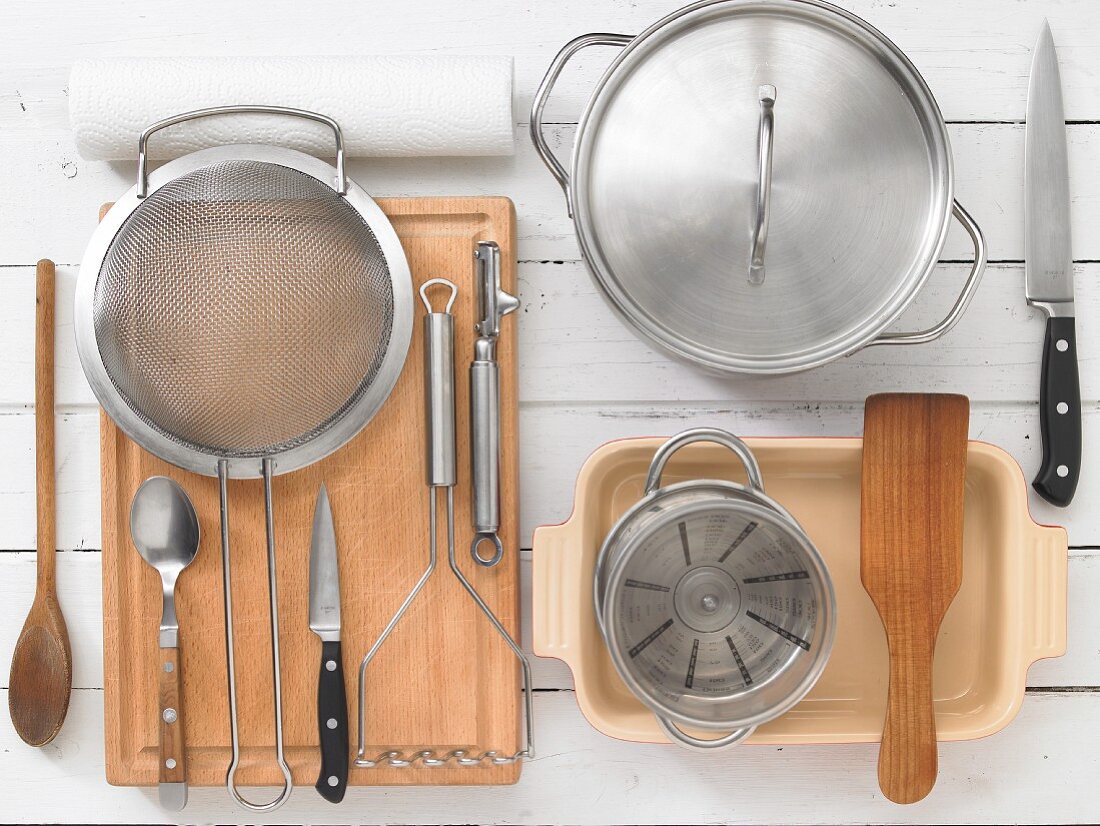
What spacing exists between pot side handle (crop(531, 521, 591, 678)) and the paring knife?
347 mm

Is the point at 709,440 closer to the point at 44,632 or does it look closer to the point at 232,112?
the point at 232,112

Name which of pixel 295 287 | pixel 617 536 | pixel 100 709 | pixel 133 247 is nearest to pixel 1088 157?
pixel 617 536

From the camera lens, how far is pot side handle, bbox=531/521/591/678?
1.80 ft

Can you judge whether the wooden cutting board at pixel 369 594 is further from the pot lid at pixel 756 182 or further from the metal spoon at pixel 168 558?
the pot lid at pixel 756 182

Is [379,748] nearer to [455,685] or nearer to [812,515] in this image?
[455,685]

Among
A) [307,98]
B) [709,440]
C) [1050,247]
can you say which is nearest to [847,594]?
[709,440]

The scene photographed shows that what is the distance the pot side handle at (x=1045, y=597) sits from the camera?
559mm

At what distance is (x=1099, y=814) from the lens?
636 mm

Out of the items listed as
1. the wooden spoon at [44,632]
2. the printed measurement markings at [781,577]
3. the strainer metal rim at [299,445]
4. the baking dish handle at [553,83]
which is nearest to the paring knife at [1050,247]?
the printed measurement markings at [781,577]

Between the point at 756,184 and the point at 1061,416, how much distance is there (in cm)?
30

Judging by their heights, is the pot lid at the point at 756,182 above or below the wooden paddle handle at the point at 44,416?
above

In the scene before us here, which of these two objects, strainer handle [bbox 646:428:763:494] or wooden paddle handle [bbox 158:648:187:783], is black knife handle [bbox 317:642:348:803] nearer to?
wooden paddle handle [bbox 158:648:187:783]

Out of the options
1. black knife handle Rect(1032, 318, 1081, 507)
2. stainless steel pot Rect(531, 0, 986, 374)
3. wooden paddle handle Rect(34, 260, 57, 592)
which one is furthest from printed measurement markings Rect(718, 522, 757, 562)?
wooden paddle handle Rect(34, 260, 57, 592)

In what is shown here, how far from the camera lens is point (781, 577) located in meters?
0.54
